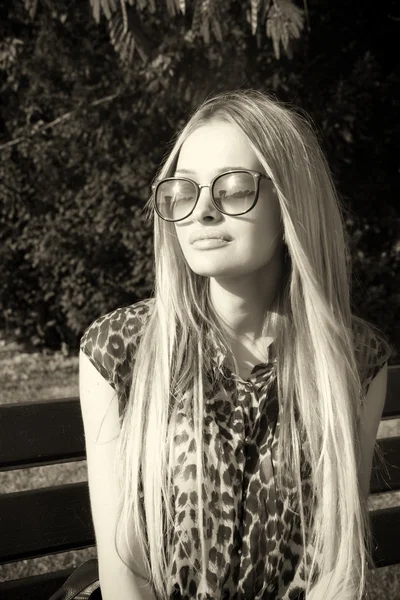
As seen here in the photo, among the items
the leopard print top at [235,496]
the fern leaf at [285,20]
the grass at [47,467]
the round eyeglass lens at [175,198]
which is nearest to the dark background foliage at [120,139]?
the grass at [47,467]

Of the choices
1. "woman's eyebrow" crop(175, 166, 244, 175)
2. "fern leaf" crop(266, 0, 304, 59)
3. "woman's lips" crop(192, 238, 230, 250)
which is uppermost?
"fern leaf" crop(266, 0, 304, 59)

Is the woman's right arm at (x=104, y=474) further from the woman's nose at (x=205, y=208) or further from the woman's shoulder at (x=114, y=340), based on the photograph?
→ the woman's nose at (x=205, y=208)

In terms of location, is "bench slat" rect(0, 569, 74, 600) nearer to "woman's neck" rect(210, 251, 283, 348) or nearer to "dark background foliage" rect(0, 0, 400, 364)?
"woman's neck" rect(210, 251, 283, 348)

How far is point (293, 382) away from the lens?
2.24 meters

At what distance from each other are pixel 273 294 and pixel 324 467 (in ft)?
1.68

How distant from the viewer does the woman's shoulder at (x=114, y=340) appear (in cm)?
217

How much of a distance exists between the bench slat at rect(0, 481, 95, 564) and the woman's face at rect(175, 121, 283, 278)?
0.92m

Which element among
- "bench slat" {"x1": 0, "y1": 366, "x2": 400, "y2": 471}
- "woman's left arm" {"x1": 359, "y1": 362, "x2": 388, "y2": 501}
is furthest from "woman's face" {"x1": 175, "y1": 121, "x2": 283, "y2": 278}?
"bench slat" {"x1": 0, "y1": 366, "x2": 400, "y2": 471}

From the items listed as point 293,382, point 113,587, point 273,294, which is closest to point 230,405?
point 293,382

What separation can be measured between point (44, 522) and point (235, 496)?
677 mm

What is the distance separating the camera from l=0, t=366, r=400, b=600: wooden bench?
2.41m

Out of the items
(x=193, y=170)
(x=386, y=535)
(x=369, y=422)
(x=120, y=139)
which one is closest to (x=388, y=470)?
(x=386, y=535)

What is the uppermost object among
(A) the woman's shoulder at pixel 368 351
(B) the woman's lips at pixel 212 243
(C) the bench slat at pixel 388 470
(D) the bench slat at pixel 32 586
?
(B) the woman's lips at pixel 212 243

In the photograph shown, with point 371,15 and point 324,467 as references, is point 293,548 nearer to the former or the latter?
point 324,467
